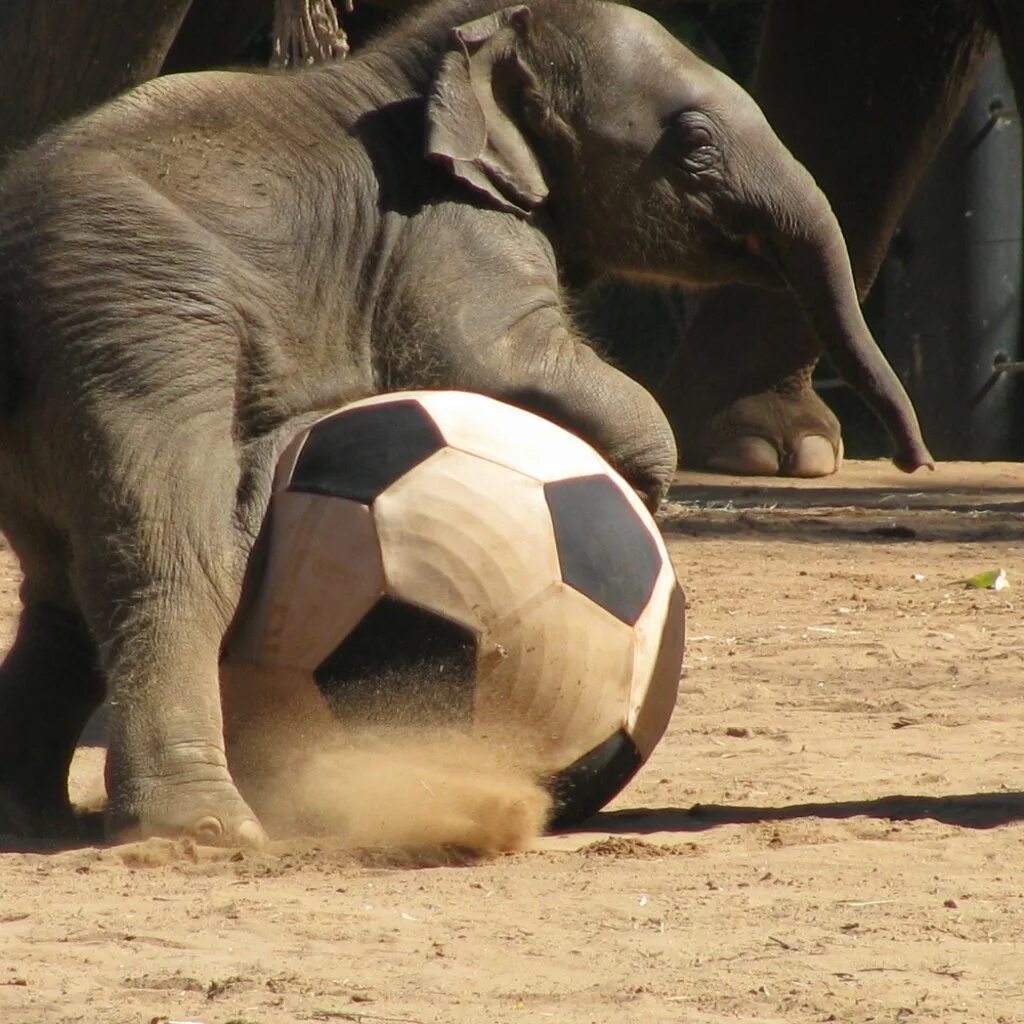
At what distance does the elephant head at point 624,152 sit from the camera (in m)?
5.16

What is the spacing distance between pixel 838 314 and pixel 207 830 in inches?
95.0

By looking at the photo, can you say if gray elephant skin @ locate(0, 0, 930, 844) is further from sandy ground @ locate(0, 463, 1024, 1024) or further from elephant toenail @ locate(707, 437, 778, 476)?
elephant toenail @ locate(707, 437, 778, 476)

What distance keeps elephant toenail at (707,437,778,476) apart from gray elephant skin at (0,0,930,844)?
4.64 meters

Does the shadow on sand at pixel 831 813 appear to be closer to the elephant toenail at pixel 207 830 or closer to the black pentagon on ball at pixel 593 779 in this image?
the black pentagon on ball at pixel 593 779

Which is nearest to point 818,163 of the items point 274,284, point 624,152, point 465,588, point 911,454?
point 911,454

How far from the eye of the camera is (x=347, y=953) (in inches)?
131

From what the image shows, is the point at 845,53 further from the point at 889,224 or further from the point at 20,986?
the point at 20,986

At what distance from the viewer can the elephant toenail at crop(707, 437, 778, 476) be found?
1045 cm

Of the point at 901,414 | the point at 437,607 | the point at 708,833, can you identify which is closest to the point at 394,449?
the point at 437,607

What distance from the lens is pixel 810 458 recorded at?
10.6 metres

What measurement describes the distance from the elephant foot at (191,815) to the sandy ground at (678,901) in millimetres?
73

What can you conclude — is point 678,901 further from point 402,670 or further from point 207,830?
point 207,830

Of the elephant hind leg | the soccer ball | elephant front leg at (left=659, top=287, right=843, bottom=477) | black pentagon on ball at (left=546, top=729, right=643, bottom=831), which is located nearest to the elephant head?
the soccer ball

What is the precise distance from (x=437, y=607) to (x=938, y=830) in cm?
101
